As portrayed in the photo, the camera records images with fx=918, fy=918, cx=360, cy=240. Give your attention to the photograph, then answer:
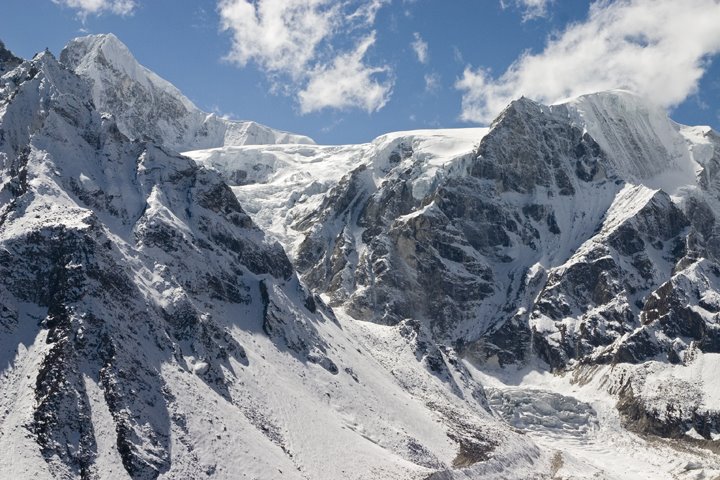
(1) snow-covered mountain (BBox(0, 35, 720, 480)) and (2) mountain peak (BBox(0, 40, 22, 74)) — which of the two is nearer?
(1) snow-covered mountain (BBox(0, 35, 720, 480))

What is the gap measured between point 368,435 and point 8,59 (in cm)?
9794

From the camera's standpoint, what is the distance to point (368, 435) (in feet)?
367

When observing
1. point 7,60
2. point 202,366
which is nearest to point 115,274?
point 202,366

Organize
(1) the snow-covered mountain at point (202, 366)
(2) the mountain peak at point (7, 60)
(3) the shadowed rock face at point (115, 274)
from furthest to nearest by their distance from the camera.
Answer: (2) the mountain peak at point (7, 60) → (1) the snow-covered mountain at point (202, 366) → (3) the shadowed rock face at point (115, 274)

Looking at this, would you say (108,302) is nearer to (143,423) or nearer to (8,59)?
(143,423)

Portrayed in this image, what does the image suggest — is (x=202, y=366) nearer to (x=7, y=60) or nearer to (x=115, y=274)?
(x=115, y=274)

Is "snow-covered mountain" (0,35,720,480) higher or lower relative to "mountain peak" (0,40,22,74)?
lower

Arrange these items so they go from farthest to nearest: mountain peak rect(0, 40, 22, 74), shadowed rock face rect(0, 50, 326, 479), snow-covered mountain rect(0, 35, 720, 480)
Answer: mountain peak rect(0, 40, 22, 74), snow-covered mountain rect(0, 35, 720, 480), shadowed rock face rect(0, 50, 326, 479)

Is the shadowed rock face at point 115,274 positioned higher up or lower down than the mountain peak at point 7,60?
lower down

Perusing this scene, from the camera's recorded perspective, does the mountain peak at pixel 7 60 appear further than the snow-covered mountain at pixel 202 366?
Yes

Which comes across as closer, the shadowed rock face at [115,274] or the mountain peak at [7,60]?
the shadowed rock face at [115,274]

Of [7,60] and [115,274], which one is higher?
[7,60]

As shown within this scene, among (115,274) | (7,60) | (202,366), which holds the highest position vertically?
Answer: (7,60)

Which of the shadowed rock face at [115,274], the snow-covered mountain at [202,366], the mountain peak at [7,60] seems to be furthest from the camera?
the mountain peak at [7,60]
